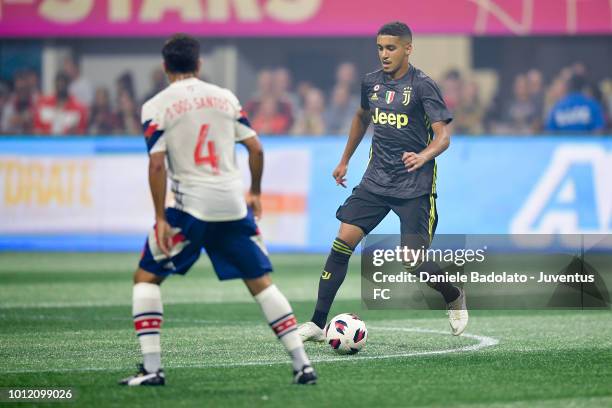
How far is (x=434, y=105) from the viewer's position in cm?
916

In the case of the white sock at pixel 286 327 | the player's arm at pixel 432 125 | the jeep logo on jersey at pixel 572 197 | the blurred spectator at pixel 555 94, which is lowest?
the jeep logo on jersey at pixel 572 197

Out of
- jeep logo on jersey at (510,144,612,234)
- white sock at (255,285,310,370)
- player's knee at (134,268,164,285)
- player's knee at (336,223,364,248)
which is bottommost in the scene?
jeep logo on jersey at (510,144,612,234)

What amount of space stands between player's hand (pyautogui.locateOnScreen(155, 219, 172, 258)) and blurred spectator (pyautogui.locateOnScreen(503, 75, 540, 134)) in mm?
14013

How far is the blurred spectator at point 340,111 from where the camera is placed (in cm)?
2030

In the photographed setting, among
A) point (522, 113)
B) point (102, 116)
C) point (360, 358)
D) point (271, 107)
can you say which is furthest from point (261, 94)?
point (360, 358)

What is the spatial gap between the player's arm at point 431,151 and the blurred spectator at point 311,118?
10710mm

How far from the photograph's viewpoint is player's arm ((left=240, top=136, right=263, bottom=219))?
7238mm

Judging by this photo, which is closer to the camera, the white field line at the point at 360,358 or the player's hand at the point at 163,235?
the player's hand at the point at 163,235

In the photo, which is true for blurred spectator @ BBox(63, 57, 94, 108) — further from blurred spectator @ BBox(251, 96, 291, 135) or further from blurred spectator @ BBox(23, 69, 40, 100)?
blurred spectator @ BBox(251, 96, 291, 135)

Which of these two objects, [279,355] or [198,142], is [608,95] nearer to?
[279,355]

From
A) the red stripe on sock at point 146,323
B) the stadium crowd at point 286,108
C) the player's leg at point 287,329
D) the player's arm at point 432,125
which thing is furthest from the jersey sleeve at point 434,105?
the stadium crowd at point 286,108

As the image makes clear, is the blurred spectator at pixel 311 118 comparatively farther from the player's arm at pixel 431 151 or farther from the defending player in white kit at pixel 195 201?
the defending player in white kit at pixel 195 201

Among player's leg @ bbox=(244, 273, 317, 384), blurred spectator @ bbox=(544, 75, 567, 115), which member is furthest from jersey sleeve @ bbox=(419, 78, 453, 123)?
blurred spectator @ bbox=(544, 75, 567, 115)

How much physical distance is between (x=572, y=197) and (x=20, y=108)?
936 cm
